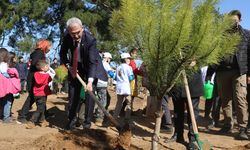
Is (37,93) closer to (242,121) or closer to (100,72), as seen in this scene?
(100,72)

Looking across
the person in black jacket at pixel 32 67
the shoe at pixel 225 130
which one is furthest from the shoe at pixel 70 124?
the shoe at pixel 225 130

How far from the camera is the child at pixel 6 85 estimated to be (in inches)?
299

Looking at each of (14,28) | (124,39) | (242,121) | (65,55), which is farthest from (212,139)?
(14,28)

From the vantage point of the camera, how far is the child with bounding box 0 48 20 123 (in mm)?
7602

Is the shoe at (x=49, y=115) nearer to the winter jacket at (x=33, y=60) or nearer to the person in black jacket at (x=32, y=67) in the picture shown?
the person in black jacket at (x=32, y=67)

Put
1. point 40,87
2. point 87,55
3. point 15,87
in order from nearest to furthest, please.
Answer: point 87,55
point 40,87
point 15,87

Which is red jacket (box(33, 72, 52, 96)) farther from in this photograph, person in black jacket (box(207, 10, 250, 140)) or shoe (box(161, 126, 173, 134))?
person in black jacket (box(207, 10, 250, 140))

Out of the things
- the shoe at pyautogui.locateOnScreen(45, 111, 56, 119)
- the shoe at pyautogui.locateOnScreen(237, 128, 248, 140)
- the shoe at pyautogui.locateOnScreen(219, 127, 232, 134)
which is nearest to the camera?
the shoe at pyautogui.locateOnScreen(237, 128, 248, 140)

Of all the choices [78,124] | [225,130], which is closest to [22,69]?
[78,124]

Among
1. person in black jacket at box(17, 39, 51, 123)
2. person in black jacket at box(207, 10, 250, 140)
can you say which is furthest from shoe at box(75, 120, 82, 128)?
person in black jacket at box(207, 10, 250, 140)

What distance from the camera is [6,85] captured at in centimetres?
761

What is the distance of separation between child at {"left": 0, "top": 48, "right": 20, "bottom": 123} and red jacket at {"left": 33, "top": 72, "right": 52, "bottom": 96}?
0.51m

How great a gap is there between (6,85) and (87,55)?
7.33 feet

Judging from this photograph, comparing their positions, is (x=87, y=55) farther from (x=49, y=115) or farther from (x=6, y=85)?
(x=49, y=115)
